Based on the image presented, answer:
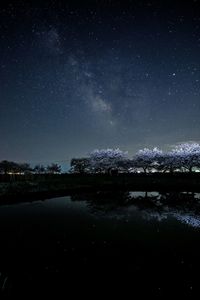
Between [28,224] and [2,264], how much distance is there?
21.8 feet

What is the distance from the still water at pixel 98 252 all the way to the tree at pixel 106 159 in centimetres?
7646

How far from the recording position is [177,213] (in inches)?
822

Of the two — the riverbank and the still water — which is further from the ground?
the riverbank

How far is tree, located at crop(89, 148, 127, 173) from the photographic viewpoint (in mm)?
97000

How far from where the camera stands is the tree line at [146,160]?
78.2 meters

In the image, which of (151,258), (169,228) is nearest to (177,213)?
(169,228)

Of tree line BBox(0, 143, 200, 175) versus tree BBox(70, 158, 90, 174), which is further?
tree BBox(70, 158, 90, 174)

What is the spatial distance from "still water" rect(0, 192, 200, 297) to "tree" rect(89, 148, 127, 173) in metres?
76.5

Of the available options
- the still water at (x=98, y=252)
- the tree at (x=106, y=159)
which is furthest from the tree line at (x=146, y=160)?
the still water at (x=98, y=252)

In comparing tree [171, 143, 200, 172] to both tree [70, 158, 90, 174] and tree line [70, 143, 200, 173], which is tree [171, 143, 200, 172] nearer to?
tree line [70, 143, 200, 173]

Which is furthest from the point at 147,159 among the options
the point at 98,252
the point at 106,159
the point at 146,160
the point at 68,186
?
the point at 98,252

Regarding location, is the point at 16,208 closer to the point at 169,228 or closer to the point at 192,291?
the point at 169,228

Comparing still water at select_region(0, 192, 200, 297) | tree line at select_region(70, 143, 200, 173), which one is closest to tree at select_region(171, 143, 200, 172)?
tree line at select_region(70, 143, 200, 173)

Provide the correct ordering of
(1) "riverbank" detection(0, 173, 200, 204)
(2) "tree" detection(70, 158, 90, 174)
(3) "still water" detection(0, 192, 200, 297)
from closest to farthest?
(3) "still water" detection(0, 192, 200, 297) → (1) "riverbank" detection(0, 173, 200, 204) → (2) "tree" detection(70, 158, 90, 174)
